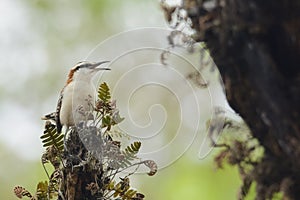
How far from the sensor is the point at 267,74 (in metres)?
1.19

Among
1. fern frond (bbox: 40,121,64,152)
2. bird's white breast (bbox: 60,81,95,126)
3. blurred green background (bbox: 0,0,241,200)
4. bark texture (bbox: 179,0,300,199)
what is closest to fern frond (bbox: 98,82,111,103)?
bird's white breast (bbox: 60,81,95,126)

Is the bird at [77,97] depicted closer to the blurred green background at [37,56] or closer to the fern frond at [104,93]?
the fern frond at [104,93]

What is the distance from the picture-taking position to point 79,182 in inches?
74.9

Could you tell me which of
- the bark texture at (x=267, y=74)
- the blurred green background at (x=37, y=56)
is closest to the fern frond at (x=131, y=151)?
the bark texture at (x=267, y=74)

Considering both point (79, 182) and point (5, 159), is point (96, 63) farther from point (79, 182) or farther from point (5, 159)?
point (5, 159)

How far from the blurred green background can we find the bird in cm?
242

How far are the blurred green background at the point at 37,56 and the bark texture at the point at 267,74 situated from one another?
11.6ft

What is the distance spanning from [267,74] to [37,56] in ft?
18.6

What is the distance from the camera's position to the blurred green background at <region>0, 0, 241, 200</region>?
560 cm

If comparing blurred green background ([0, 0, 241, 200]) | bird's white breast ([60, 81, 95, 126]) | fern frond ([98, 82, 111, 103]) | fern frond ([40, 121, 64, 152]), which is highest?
blurred green background ([0, 0, 241, 200])

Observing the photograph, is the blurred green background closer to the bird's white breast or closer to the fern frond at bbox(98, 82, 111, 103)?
the bird's white breast

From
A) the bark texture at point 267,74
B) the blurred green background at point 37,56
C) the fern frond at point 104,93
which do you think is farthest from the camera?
the blurred green background at point 37,56

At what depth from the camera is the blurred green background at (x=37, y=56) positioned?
5602mm

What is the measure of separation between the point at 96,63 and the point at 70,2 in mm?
4953
